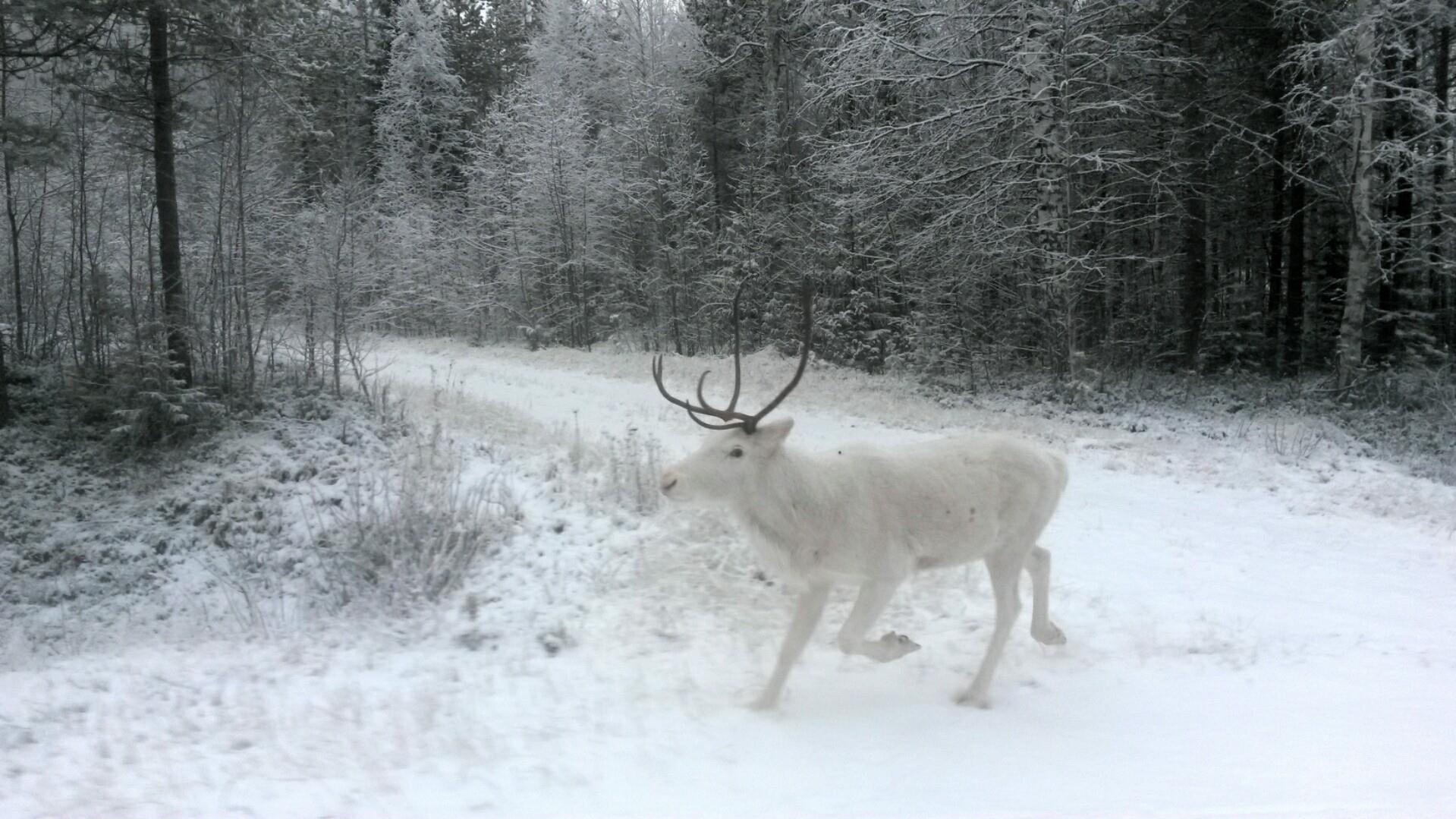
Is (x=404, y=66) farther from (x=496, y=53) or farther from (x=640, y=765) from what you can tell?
(x=640, y=765)

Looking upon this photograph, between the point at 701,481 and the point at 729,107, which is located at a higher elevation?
the point at 729,107

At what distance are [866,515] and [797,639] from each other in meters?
0.79

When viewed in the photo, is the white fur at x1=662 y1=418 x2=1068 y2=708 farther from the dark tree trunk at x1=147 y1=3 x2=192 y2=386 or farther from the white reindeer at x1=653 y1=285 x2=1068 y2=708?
the dark tree trunk at x1=147 y1=3 x2=192 y2=386

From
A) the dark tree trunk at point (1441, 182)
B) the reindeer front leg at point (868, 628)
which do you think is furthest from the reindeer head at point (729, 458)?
the dark tree trunk at point (1441, 182)

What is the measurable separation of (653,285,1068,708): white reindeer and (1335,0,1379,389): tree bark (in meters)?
15.6

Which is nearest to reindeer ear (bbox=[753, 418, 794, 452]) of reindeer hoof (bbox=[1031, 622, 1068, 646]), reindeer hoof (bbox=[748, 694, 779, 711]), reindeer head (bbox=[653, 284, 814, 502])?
reindeer head (bbox=[653, 284, 814, 502])

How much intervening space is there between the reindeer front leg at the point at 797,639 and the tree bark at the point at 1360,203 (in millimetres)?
16759

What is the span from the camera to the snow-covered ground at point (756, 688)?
351 cm

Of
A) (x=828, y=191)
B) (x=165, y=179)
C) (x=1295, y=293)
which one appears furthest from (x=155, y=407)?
(x=1295, y=293)

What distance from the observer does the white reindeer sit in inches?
175

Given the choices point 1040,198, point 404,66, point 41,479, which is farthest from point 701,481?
point 404,66

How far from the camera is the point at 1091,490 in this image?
963 centimetres

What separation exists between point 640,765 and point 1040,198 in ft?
54.0

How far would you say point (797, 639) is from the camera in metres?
4.48
